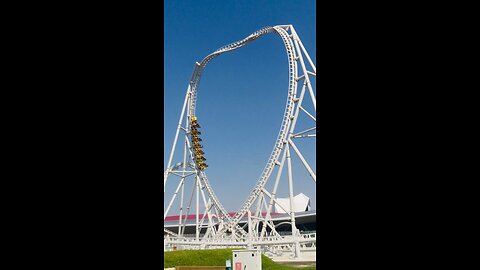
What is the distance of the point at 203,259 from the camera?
9203 mm

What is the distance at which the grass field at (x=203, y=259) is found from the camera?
8695mm

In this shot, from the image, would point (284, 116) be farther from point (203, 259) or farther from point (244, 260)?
point (244, 260)

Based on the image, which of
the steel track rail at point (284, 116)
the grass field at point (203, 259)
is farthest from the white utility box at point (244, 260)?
the steel track rail at point (284, 116)

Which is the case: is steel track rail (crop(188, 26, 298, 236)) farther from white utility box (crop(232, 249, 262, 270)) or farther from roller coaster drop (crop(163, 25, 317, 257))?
white utility box (crop(232, 249, 262, 270))

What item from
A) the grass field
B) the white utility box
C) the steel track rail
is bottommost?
the grass field

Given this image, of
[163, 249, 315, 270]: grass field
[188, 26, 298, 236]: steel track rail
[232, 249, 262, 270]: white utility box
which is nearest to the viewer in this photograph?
[232, 249, 262, 270]: white utility box

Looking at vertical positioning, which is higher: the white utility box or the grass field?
the white utility box

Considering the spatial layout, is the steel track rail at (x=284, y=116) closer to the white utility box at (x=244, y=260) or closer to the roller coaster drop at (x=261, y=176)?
the roller coaster drop at (x=261, y=176)

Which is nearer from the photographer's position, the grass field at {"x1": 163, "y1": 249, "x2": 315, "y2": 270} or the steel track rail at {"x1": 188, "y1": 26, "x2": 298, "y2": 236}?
the grass field at {"x1": 163, "y1": 249, "x2": 315, "y2": 270}

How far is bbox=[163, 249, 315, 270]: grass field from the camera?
870cm

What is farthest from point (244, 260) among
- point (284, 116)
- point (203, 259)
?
point (284, 116)

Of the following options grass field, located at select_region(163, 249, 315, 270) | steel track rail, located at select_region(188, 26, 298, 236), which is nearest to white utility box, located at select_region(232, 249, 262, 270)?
grass field, located at select_region(163, 249, 315, 270)
